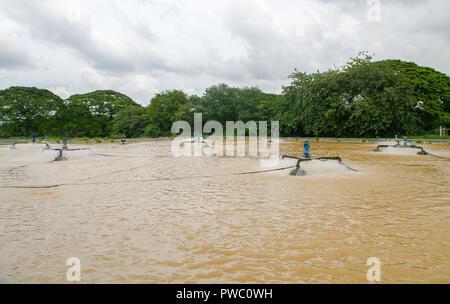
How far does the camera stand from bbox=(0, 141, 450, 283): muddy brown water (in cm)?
299

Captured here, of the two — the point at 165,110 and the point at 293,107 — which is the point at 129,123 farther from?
the point at 293,107

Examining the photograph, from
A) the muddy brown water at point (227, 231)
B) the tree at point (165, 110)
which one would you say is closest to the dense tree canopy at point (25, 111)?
the tree at point (165, 110)

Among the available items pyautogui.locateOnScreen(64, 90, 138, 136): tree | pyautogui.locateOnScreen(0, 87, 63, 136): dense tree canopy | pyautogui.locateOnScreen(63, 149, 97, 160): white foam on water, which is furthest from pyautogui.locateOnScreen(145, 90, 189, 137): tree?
pyautogui.locateOnScreen(63, 149, 97, 160): white foam on water

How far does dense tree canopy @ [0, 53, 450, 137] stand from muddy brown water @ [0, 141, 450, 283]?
2642 cm

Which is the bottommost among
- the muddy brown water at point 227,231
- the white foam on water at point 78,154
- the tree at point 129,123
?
the muddy brown water at point 227,231

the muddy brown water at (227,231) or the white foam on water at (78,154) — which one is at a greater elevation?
the white foam on water at (78,154)

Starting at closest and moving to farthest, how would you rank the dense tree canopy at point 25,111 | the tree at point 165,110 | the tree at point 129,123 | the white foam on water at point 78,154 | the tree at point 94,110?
the white foam on water at point 78,154 → the dense tree canopy at point 25,111 → the tree at point 94,110 → the tree at point 129,123 → the tree at point 165,110

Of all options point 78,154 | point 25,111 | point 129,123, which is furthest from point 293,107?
point 25,111

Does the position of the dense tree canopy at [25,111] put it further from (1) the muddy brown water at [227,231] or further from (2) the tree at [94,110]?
(1) the muddy brown water at [227,231]

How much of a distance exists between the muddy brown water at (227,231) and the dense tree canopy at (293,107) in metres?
26.4

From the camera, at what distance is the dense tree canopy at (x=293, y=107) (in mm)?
31016

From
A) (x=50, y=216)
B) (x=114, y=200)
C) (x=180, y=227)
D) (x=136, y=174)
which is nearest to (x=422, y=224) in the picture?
(x=180, y=227)

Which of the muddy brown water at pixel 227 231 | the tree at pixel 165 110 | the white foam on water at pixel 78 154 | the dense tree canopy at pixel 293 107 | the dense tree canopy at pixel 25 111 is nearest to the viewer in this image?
the muddy brown water at pixel 227 231
